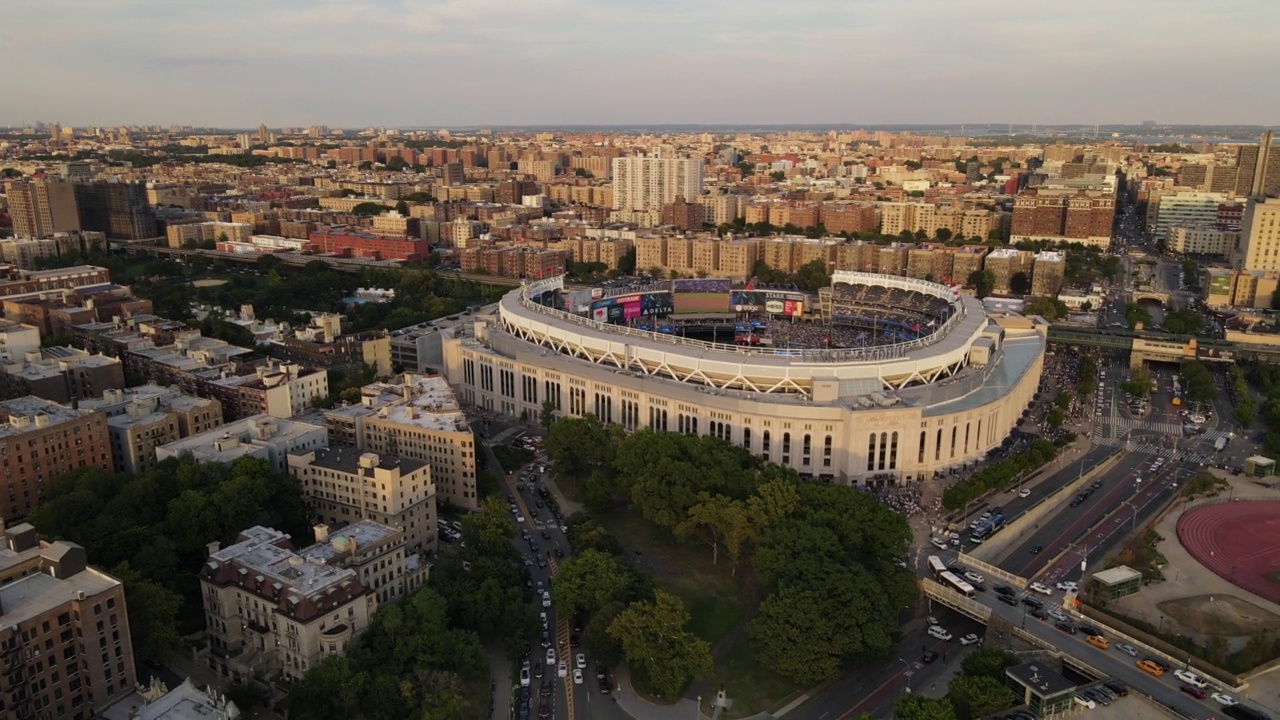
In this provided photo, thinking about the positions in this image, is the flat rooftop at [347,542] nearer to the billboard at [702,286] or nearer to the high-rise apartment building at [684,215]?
the billboard at [702,286]

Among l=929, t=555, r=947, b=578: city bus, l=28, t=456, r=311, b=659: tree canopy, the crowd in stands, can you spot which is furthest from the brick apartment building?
l=929, t=555, r=947, b=578: city bus

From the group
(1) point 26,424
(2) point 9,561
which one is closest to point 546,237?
(1) point 26,424

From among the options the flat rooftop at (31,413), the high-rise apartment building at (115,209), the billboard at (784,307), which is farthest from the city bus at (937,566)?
the high-rise apartment building at (115,209)

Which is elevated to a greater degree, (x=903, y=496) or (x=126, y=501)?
(x=126, y=501)

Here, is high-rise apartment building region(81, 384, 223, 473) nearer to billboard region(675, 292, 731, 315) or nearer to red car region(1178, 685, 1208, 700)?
billboard region(675, 292, 731, 315)

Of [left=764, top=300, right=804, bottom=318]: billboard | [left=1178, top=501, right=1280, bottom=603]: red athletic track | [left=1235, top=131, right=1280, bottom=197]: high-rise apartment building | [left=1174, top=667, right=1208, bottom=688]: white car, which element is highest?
[left=1235, top=131, right=1280, bottom=197]: high-rise apartment building

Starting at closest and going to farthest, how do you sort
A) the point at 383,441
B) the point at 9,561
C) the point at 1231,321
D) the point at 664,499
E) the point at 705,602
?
1. the point at 9,561
2. the point at 705,602
3. the point at 664,499
4. the point at 383,441
5. the point at 1231,321

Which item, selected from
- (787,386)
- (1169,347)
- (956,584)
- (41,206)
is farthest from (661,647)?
(41,206)

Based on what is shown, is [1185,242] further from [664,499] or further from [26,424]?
[26,424]

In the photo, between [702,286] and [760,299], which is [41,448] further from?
[760,299]
